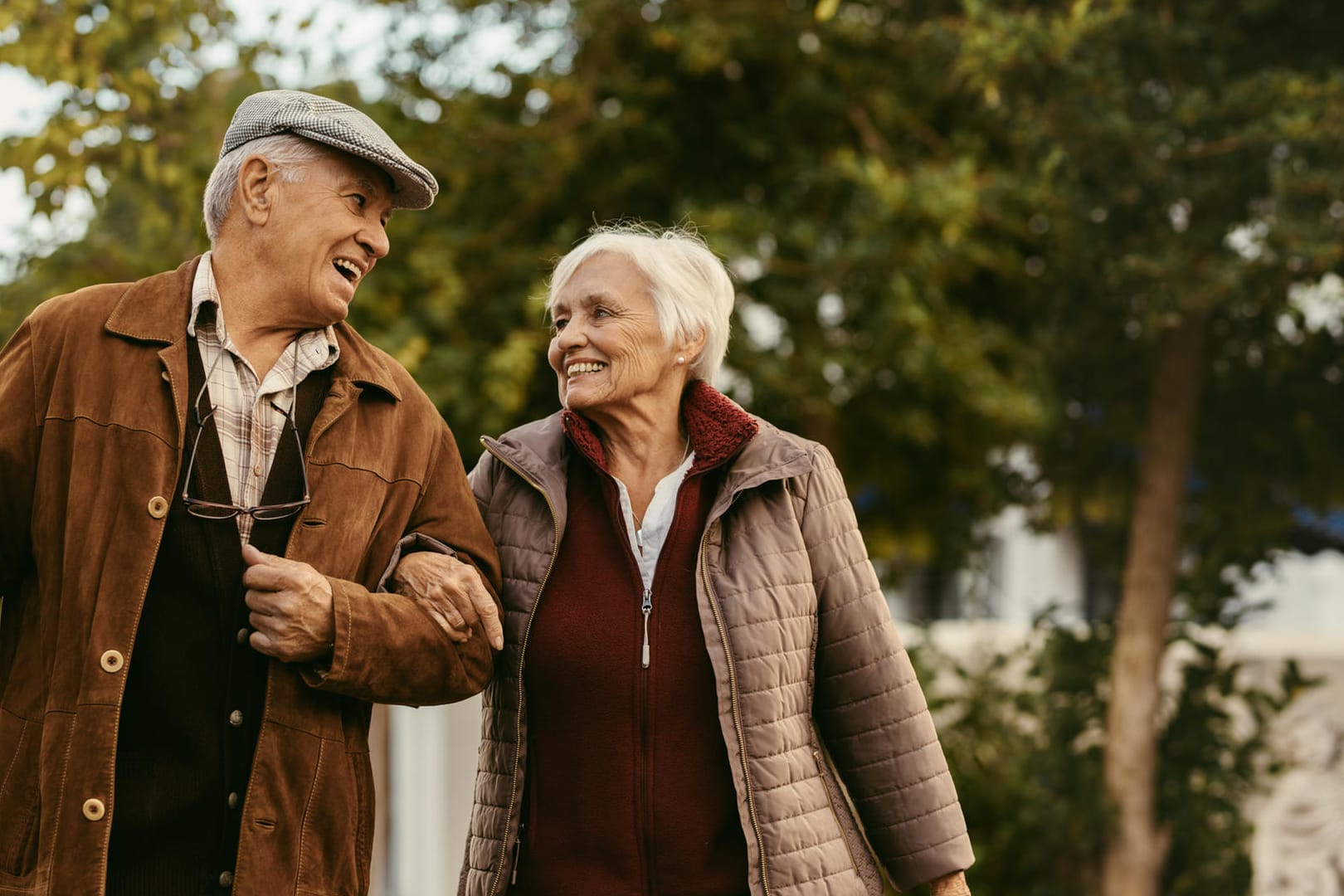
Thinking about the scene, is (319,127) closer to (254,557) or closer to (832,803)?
(254,557)

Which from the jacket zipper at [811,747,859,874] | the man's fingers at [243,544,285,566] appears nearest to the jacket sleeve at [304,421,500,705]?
the man's fingers at [243,544,285,566]

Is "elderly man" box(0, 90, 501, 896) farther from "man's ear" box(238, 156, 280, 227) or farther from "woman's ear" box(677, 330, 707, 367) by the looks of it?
"woman's ear" box(677, 330, 707, 367)

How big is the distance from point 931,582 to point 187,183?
39.1 ft

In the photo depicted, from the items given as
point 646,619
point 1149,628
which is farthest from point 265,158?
point 1149,628

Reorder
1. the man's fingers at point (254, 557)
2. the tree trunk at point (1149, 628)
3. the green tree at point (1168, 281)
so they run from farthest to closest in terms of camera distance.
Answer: the tree trunk at point (1149, 628) → the green tree at point (1168, 281) → the man's fingers at point (254, 557)

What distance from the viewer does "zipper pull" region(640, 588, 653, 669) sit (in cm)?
253

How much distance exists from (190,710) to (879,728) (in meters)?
1.23

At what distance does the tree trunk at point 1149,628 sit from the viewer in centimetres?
598

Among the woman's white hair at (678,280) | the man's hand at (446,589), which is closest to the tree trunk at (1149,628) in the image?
the woman's white hair at (678,280)

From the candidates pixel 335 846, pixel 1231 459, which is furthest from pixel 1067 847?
pixel 335 846

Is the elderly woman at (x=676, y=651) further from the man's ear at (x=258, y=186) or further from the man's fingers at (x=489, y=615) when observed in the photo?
the man's ear at (x=258, y=186)

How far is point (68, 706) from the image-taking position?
6.66ft

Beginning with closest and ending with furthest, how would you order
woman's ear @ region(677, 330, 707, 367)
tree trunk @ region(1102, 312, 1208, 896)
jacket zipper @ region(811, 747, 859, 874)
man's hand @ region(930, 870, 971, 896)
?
jacket zipper @ region(811, 747, 859, 874), man's hand @ region(930, 870, 971, 896), woman's ear @ region(677, 330, 707, 367), tree trunk @ region(1102, 312, 1208, 896)

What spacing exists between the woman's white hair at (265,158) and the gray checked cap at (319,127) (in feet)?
0.04
